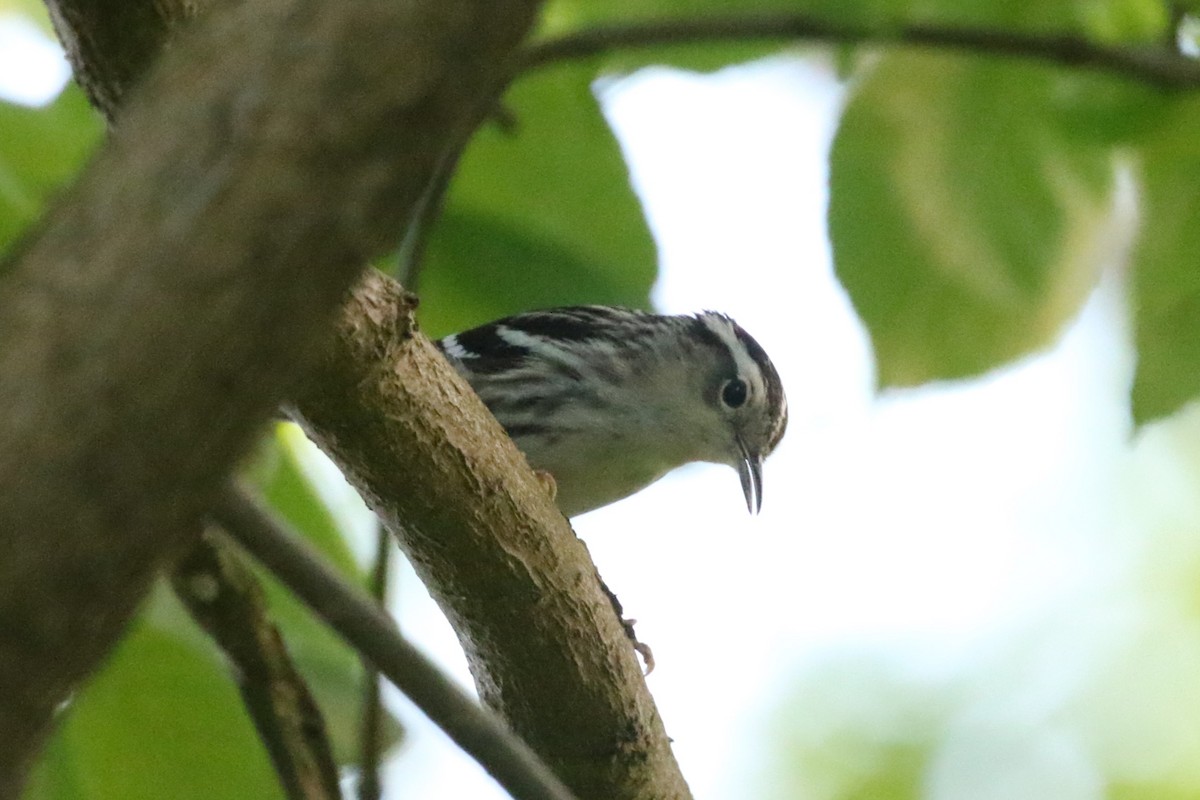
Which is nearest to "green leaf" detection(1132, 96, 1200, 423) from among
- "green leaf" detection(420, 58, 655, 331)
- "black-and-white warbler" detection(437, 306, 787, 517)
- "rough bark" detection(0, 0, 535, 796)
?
"green leaf" detection(420, 58, 655, 331)

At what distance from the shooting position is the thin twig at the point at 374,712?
2.80 meters

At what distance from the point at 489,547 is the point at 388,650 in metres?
0.92

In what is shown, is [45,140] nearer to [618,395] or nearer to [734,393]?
[618,395]

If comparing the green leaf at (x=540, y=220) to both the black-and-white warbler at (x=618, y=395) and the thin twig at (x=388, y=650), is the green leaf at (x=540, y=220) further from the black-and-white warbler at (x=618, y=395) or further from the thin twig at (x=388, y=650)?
the thin twig at (x=388, y=650)

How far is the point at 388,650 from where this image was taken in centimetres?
182

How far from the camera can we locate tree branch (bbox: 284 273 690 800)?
240 centimetres

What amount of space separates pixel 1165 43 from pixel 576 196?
1.52 metres

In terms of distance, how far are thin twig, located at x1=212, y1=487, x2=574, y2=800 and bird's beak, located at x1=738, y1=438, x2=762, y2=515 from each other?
12.4 feet

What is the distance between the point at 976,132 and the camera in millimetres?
3832

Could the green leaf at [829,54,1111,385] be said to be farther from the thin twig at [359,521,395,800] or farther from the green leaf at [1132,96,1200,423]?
the thin twig at [359,521,395,800]

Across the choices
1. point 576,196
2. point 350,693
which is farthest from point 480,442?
point 576,196

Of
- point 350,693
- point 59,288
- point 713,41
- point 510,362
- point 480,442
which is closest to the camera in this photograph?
point 59,288

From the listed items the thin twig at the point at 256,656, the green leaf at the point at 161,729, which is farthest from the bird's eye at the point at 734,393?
the thin twig at the point at 256,656

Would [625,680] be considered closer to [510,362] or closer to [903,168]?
[903,168]
